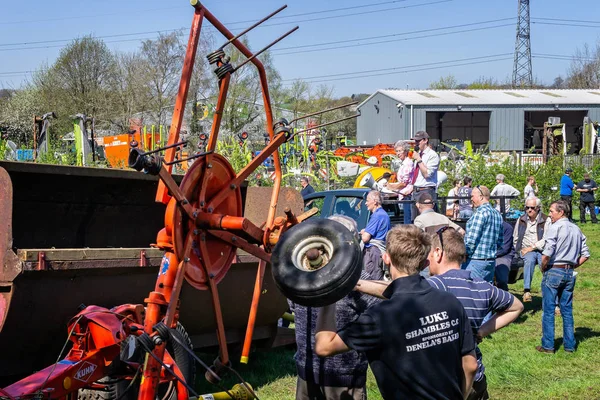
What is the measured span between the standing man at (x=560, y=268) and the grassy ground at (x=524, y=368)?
22cm

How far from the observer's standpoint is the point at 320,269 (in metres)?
3.05

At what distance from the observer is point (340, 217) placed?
14.1 feet

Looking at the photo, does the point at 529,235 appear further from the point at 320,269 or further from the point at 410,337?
the point at 320,269

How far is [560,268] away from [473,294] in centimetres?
465

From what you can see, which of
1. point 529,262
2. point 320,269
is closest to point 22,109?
point 529,262

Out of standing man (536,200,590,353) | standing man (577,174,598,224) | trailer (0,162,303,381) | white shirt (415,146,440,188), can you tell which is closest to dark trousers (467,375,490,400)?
trailer (0,162,303,381)

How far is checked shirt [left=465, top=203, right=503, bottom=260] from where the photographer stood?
8930 mm

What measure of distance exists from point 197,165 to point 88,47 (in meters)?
34.2

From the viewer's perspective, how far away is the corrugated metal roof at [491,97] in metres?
41.7

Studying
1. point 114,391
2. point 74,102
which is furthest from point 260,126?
point 114,391

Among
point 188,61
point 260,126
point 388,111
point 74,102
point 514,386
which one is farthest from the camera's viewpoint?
point 388,111

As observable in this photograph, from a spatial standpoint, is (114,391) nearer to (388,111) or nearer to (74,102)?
(74,102)

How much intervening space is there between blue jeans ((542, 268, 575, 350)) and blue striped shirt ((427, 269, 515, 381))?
4.44 metres

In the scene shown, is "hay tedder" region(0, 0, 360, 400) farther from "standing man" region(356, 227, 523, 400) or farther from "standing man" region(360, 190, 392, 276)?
"standing man" region(360, 190, 392, 276)
